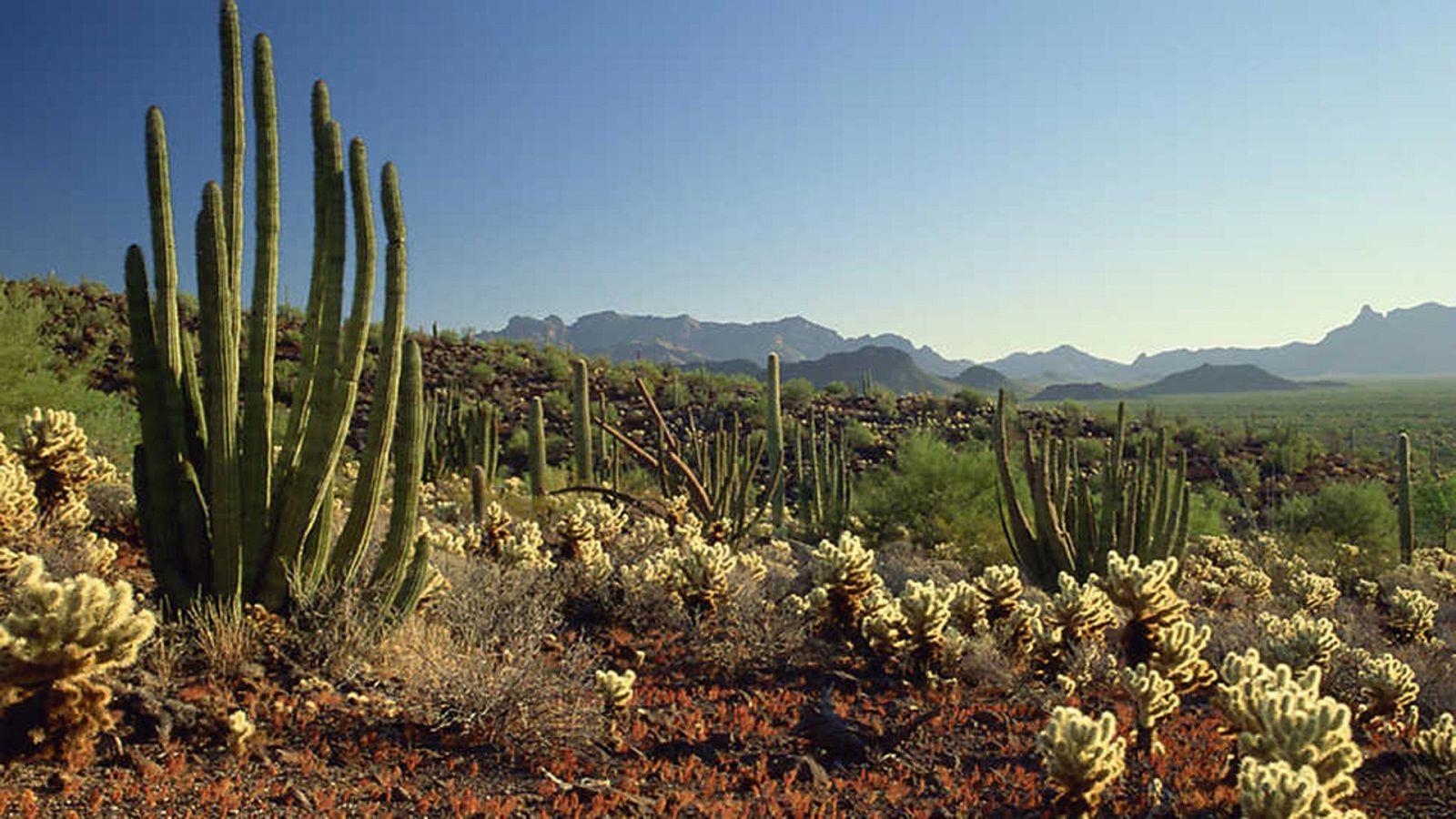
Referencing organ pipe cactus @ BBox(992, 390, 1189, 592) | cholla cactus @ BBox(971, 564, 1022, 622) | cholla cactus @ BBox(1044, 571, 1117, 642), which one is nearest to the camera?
cholla cactus @ BBox(1044, 571, 1117, 642)

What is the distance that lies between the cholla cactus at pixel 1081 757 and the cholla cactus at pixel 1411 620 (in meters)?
7.96

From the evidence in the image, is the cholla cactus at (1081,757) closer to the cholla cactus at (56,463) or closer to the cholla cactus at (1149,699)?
the cholla cactus at (1149,699)

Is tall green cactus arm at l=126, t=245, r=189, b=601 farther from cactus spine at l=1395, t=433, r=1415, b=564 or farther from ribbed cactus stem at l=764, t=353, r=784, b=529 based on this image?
cactus spine at l=1395, t=433, r=1415, b=564

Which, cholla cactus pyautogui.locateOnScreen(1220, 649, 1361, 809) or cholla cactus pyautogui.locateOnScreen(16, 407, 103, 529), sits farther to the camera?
cholla cactus pyautogui.locateOnScreen(16, 407, 103, 529)

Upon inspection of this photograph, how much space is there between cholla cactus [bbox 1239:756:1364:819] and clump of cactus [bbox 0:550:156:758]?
4.33 m

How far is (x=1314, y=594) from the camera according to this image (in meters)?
10.9

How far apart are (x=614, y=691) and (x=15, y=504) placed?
3683mm

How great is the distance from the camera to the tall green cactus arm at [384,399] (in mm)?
4586

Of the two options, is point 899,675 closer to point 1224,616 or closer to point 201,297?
Answer: point 201,297

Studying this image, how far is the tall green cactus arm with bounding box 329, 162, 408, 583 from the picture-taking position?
4.59 metres

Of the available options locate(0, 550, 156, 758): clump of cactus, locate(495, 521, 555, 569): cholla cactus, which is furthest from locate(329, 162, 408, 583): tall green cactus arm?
locate(495, 521, 555, 569): cholla cactus

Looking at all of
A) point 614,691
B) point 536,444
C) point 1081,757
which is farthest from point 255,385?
point 536,444

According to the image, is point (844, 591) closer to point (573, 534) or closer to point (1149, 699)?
point (1149, 699)

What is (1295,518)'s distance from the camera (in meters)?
23.9
